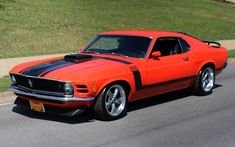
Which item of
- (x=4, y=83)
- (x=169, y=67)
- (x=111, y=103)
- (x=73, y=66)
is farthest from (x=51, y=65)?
(x=4, y=83)

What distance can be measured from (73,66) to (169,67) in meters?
1.97

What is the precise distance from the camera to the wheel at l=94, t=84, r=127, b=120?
7012 millimetres

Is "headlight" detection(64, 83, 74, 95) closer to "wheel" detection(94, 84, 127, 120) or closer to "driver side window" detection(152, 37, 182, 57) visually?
"wheel" detection(94, 84, 127, 120)

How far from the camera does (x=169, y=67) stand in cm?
820

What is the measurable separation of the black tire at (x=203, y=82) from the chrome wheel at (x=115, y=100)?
231 cm

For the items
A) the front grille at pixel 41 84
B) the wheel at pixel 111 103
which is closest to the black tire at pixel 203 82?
the wheel at pixel 111 103

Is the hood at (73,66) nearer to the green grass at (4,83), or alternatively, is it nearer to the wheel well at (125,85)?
the wheel well at (125,85)

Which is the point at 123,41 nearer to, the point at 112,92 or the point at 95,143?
the point at 112,92

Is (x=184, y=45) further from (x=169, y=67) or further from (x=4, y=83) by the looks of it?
(x=4, y=83)

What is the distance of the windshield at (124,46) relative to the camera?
316 inches

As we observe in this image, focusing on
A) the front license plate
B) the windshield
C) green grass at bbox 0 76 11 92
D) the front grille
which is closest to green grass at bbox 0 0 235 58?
green grass at bbox 0 76 11 92

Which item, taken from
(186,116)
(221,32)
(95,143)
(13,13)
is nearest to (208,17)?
(221,32)

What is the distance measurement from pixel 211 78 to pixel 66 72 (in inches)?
151

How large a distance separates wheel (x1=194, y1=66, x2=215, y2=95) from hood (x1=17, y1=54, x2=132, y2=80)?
2.16 meters
